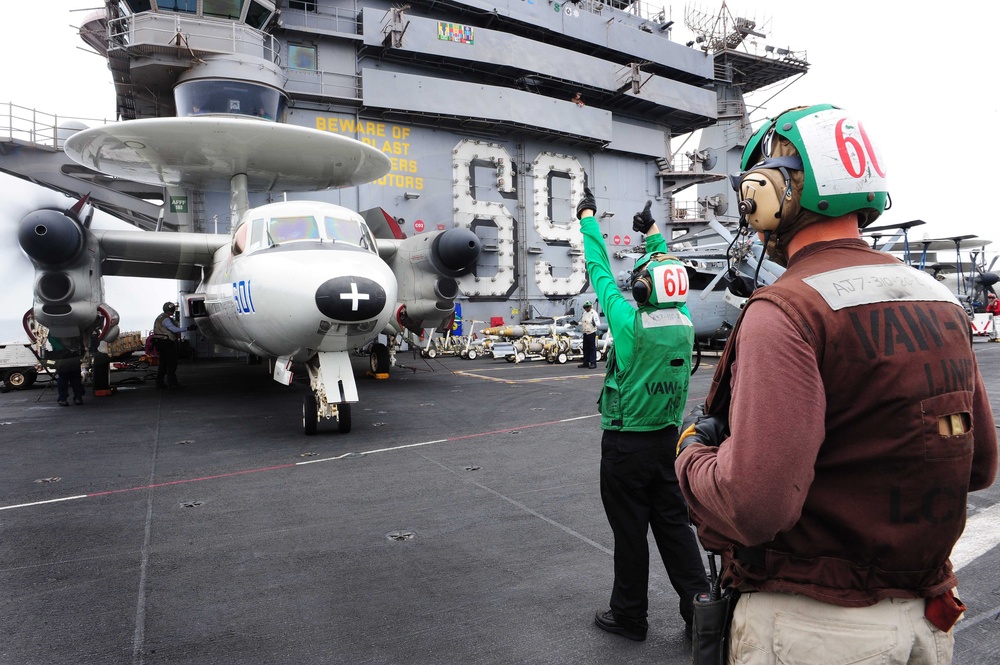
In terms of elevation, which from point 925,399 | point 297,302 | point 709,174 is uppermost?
point 709,174

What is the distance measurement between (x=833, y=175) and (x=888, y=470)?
761 millimetres

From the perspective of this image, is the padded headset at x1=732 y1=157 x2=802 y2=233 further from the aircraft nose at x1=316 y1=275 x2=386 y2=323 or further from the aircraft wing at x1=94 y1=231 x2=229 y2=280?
the aircraft wing at x1=94 y1=231 x2=229 y2=280

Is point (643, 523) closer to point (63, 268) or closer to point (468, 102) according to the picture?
point (63, 268)

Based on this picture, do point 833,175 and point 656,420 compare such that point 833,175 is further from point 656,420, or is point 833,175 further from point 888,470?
point 656,420

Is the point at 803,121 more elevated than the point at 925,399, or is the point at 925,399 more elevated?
the point at 803,121

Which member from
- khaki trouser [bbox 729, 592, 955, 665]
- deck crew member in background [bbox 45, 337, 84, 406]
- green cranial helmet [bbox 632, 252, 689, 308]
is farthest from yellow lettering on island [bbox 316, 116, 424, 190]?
khaki trouser [bbox 729, 592, 955, 665]

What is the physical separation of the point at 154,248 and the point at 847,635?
45.1 ft

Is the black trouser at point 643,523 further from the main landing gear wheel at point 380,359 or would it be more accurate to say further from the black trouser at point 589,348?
the black trouser at point 589,348

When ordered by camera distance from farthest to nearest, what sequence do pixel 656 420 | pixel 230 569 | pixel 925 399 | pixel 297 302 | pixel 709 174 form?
1. pixel 709 174
2. pixel 297 302
3. pixel 230 569
4. pixel 656 420
5. pixel 925 399

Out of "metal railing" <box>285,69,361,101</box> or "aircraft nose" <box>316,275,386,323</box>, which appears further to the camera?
"metal railing" <box>285,69,361,101</box>

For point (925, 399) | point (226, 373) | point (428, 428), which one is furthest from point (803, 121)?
point (226, 373)

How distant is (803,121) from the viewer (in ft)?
5.43

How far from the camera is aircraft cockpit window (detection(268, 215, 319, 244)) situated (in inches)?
334

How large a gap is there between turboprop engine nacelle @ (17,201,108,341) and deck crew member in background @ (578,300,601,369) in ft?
38.2
